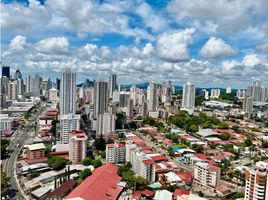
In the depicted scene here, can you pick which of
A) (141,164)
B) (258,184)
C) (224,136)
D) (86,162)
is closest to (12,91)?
(86,162)

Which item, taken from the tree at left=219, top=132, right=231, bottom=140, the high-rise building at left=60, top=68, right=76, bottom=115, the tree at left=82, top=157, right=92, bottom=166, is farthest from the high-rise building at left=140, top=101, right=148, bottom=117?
the tree at left=82, top=157, right=92, bottom=166

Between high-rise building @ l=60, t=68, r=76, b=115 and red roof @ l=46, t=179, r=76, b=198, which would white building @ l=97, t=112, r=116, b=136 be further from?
red roof @ l=46, t=179, r=76, b=198

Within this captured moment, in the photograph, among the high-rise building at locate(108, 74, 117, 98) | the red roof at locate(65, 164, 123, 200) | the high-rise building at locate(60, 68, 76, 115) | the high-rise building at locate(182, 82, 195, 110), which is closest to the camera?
the red roof at locate(65, 164, 123, 200)

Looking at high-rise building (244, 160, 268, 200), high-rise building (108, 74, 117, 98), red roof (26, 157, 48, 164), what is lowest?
red roof (26, 157, 48, 164)

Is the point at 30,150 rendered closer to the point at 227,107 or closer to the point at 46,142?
the point at 46,142

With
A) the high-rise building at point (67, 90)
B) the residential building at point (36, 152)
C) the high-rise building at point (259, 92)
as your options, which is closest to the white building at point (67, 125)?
the residential building at point (36, 152)

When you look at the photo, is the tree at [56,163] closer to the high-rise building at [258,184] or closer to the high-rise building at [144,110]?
the high-rise building at [258,184]

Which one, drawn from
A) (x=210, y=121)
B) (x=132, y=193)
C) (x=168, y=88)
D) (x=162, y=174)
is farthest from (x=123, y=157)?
(x=168, y=88)
